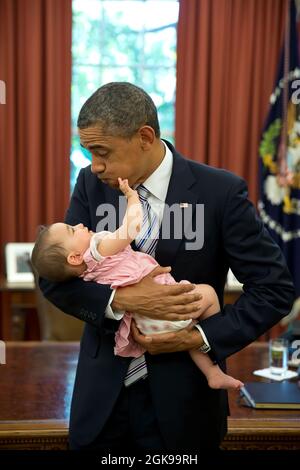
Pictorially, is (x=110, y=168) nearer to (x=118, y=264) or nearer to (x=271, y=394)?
(x=118, y=264)

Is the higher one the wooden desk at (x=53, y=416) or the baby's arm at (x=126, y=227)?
the baby's arm at (x=126, y=227)

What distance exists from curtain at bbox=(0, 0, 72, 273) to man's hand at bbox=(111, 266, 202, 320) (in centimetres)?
365

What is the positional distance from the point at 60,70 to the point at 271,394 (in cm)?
359

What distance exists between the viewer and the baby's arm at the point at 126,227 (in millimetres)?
1705

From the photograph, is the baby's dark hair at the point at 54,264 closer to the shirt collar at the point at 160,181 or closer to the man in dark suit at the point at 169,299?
the man in dark suit at the point at 169,299

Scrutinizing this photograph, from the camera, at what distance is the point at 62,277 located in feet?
5.87

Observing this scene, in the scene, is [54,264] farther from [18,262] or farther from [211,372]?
[18,262]

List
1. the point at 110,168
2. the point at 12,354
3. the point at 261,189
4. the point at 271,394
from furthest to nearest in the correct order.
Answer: the point at 261,189
the point at 12,354
the point at 271,394
the point at 110,168

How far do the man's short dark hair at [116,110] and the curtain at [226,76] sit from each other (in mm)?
3703

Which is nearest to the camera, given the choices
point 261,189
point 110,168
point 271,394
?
point 110,168

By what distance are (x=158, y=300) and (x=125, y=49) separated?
13.8 feet

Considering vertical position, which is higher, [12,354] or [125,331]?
[125,331]

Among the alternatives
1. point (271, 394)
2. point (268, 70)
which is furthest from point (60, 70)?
point (271, 394)

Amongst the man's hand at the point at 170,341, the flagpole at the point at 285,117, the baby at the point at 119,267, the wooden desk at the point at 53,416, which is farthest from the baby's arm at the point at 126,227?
the flagpole at the point at 285,117
